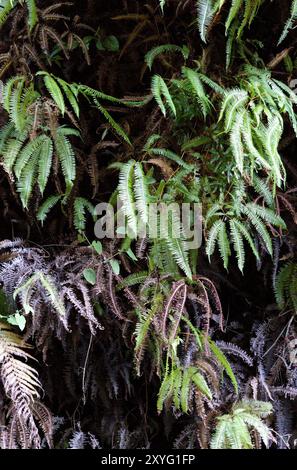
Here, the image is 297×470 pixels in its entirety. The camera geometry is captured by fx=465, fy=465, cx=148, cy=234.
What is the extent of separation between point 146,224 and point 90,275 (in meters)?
0.28

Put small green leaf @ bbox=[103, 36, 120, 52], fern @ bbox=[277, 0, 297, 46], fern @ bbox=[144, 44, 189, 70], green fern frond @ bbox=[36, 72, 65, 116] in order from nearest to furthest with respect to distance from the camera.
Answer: green fern frond @ bbox=[36, 72, 65, 116] → fern @ bbox=[277, 0, 297, 46] → fern @ bbox=[144, 44, 189, 70] → small green leaf @ bbox=[103, 36, 120, 52]

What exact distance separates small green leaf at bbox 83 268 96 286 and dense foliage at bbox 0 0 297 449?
15 mm

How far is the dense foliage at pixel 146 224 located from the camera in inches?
64.6

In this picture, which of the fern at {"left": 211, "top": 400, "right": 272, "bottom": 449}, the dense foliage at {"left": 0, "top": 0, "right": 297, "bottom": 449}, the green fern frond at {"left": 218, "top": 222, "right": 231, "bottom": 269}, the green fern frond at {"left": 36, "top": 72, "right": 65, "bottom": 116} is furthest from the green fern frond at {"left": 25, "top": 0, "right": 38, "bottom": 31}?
the fern at {"left": 211, "top": 400, "right": 272, "bottom": 449}

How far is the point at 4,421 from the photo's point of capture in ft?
5.57

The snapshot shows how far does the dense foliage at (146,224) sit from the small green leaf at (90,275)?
0.02 m

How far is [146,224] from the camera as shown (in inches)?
65.7

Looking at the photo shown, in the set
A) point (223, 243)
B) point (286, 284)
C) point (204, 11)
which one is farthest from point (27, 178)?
point (286, 284)

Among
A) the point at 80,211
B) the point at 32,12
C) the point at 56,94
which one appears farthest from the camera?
the point at 80,211

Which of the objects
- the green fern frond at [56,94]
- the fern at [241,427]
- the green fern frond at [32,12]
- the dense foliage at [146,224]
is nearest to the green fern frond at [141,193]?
the dense foliage at [146,224]

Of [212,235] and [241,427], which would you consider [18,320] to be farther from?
[241,427]

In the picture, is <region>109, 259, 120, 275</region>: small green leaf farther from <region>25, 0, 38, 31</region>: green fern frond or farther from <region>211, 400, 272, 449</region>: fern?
<region>25, 0, 38, 31</region>: green fern frond

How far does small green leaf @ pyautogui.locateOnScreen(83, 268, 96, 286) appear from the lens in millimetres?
1698

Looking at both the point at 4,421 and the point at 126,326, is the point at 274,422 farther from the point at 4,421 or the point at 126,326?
the point at 4,421
